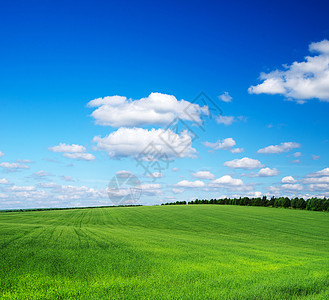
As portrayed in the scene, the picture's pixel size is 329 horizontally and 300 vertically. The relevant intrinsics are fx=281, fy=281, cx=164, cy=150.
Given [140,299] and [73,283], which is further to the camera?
[73,283]

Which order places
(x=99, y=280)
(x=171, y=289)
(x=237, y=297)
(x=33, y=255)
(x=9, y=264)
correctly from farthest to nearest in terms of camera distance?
(x=33, y=255) < (x=9, y=264) < (x=99, y=280) < (x=171, y=289) < (x=237, y=297)

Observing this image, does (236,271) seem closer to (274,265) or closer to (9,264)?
(274,265)

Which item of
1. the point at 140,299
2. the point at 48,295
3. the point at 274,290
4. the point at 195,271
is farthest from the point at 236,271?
the point at 48,295

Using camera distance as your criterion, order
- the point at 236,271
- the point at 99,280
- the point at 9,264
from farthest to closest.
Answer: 1. the point at 236,271
2. the point at 9,264
3. the point at 99,280

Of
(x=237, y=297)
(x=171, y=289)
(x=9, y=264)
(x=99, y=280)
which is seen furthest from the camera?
(x=9, y=264)

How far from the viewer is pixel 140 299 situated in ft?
26.3

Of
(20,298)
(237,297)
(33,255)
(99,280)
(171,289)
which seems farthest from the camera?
(33,255)

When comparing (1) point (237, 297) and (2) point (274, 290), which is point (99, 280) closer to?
(1) point (237, 297)

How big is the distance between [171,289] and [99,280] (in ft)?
8.70

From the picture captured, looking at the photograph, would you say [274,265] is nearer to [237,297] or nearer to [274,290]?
[274,290]

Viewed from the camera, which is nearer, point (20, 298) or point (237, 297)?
point (20, 298)

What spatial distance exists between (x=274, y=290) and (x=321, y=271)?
4867mm

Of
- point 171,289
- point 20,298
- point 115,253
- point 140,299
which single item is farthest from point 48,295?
point 115,253

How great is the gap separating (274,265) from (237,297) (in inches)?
269
